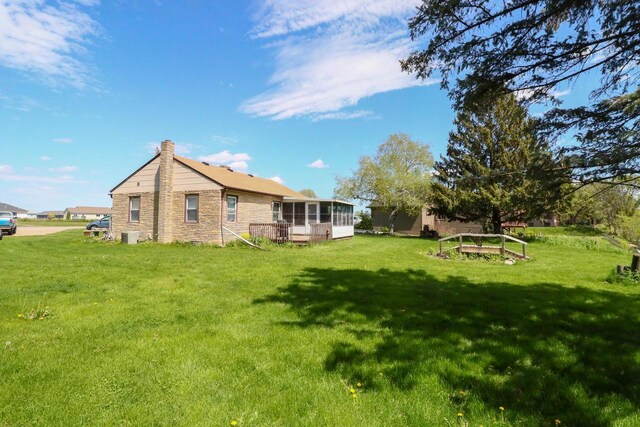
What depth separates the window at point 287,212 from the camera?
79.9ft

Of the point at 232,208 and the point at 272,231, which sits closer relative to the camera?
the point at 232,208

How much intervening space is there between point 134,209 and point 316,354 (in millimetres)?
19692

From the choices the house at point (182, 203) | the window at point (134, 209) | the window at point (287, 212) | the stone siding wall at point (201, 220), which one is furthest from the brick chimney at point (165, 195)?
the window at point (287, 212)

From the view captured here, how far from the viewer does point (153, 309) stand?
6.04m

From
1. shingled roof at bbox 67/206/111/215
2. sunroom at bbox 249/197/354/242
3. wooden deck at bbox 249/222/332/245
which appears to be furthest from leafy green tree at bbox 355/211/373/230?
shingled roof at bbox 67/206/111/215

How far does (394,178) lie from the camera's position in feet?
103

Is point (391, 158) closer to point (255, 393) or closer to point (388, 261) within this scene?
point (388, 261)

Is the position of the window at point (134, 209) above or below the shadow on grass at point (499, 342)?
above

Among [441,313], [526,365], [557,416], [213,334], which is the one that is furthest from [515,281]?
[213,334]

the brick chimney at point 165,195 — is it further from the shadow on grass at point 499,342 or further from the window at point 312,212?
the shadow on grass at point 499,342

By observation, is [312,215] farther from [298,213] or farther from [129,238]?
[129,238]

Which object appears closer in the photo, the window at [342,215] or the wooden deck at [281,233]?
the wooden deck at [281,233]

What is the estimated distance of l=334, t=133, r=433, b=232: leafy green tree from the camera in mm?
30377

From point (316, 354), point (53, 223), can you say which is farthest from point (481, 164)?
point (53, 223)
